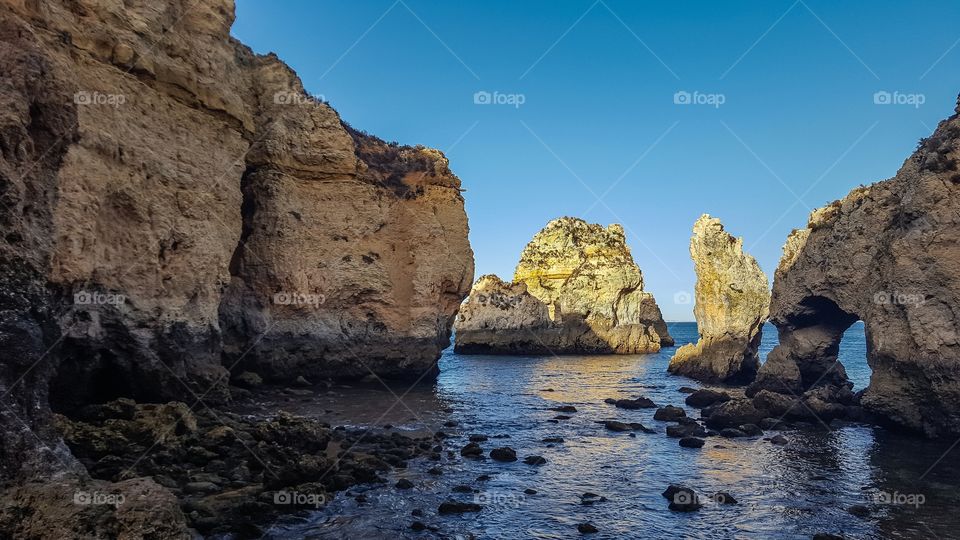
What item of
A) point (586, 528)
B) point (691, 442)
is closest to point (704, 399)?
point (691, 442)

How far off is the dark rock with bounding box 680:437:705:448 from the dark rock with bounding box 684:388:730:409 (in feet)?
37.1

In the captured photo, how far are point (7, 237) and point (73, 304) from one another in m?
9.06

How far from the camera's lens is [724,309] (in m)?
47.3

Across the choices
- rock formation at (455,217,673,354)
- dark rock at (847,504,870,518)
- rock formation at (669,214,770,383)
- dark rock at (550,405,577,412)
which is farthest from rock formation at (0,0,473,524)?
rock formation at (455,217,673,354)

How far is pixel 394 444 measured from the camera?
19.6 metres

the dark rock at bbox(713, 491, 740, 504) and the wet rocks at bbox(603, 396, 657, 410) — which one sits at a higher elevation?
the wet rocks at bbox(603, 396, 657, 410)

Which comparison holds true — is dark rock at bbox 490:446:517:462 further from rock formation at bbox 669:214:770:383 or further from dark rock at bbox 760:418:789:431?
rock formation at bbox 669:214:770:383

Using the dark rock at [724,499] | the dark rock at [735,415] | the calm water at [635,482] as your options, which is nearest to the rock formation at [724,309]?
the dark rock at [735,415]

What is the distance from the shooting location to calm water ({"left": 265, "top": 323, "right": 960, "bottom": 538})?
42.5ft

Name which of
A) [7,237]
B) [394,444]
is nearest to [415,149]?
[394,444]

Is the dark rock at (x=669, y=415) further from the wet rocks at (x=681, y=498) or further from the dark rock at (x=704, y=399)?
the wet rocks at (x=681, y=498)

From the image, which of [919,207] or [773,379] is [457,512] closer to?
[919,207]

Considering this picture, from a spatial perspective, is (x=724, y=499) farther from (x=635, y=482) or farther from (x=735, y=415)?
(x=735, y=415)

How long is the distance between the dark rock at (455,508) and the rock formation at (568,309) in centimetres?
6726
